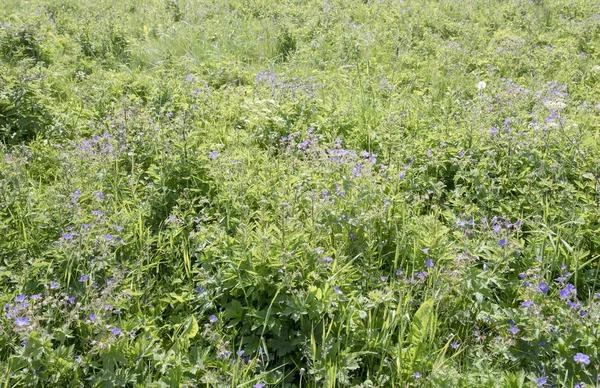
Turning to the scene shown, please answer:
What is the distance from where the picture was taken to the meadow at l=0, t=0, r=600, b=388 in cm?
246

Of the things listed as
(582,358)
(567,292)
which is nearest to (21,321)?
(582,358)

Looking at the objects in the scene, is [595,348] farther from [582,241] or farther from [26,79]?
[26,79]

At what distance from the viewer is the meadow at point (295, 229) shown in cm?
246

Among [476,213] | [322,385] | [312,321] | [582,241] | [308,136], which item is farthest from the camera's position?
[308,136]

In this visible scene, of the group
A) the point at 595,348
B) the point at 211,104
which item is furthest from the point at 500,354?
the point at 211,104

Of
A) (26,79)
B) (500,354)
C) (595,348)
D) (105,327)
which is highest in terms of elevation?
(26,79)

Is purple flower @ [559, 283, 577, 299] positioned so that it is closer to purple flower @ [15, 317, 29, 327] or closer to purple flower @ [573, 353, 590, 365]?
purple flower @ [573, 353, 590, 365]

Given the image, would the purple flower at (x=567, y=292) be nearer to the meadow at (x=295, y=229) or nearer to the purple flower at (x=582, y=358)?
the meadow at (x=295, y=229)

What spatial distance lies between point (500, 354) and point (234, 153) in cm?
236

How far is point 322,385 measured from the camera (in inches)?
93.5

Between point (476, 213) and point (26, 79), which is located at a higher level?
point (26, 79)

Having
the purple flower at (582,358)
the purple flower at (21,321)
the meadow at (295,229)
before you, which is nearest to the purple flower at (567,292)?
the meadow at (295,229)

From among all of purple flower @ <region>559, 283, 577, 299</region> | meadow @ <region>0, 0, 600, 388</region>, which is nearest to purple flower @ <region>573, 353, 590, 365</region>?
meadow @ <region>0, 0, 600, 388</region>

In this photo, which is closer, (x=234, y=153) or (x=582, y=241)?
(x=582, y=241)
